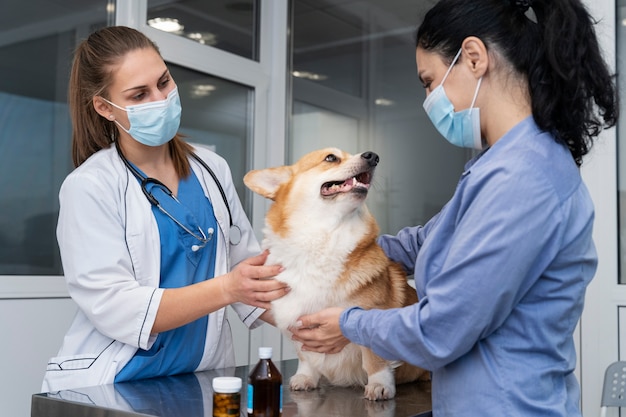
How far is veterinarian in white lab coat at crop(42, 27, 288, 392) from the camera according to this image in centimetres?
162

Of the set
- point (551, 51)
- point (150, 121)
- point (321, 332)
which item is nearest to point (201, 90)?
point (150, 121)

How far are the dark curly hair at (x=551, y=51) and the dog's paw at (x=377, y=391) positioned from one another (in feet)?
2.24

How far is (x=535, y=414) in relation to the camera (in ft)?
3.59

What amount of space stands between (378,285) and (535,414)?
581 millimetres

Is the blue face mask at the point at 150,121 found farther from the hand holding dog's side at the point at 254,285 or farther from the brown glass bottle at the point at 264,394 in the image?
the brown glass bottle at the point at 264,394

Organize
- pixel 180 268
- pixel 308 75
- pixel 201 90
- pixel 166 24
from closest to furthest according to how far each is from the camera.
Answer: pixel 180 268
pixel 166 24
pixel 201 90
pixel 308 75

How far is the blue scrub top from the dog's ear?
0.16 metres

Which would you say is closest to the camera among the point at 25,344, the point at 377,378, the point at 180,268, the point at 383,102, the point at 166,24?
the point at 377,378

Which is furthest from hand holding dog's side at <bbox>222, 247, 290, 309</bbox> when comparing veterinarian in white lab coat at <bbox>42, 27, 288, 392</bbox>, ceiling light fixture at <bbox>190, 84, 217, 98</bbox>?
ceiling light fixture at <bbox>190, 84, 217, 98</bbox>

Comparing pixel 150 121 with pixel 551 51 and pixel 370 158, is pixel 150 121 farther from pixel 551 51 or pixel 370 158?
pixel 551 51

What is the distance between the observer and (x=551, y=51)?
111 cm

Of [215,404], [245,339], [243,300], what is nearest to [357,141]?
[245,339]

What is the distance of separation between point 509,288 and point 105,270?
40.0 inches

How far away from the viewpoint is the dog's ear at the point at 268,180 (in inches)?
71.5
